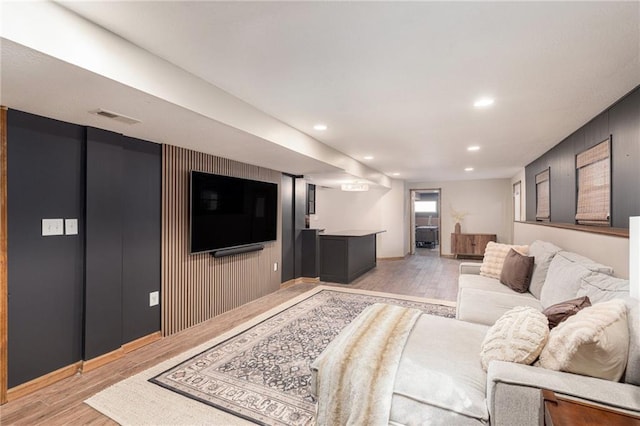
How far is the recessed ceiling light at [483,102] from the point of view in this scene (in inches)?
106

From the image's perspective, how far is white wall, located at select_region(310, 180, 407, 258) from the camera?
27.5ft

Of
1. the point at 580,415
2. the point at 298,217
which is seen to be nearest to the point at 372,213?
the point at 298,217

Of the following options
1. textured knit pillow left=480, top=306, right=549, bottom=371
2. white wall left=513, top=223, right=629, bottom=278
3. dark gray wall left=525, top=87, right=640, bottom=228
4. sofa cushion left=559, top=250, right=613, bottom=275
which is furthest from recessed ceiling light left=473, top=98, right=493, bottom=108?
textured knit pillow left=480, top=306, right=549, bottom=371

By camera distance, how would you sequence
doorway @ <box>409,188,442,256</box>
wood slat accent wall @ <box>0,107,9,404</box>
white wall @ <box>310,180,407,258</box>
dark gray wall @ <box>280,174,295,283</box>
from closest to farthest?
wood slat accent wall @ <box>0,107,9,404</box> < dark gray wall @ <box>280,174,295,283</box> < white wall @ <box>310,180,407,258</box> < doorway @ <box>409,188,442,256</box>

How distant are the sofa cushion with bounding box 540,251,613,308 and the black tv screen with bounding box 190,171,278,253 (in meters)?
3.49

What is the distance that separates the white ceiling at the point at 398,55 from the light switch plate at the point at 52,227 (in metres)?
1.15

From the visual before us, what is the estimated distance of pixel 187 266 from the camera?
3.54 metres

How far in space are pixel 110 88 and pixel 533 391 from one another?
8.94 ft

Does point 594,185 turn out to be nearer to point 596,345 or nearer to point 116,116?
point 596,345

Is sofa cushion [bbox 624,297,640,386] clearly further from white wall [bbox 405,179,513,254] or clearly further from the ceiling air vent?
white wall [bbox 405,179,513,254]

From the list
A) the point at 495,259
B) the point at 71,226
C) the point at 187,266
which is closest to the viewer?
the point at 71,226

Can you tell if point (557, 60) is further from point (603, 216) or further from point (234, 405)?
point (234, 405)

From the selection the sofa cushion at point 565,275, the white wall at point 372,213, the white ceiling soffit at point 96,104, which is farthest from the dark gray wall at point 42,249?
the white wall at point 372,213

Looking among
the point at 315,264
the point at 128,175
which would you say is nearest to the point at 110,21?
the point at 128,175
